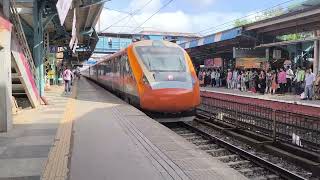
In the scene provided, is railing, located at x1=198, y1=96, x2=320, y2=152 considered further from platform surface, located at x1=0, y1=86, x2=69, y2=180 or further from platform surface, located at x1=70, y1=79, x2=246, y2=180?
platform surface, located at x1=0, y1=86, x2=69, y2=180

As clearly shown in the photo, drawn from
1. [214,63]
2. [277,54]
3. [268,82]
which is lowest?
[268,82]

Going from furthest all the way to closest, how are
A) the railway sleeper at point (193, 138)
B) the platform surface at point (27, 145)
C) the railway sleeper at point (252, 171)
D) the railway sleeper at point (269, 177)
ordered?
1. the railway sleeper at point (193, 138)
2. the railway sleeper at point (252, 171)
3. the railway sleeper at point (269, 177)
4. the platform surface at point (27, 145)

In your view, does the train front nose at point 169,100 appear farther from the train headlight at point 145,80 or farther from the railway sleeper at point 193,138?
the railway sleeper at point 193,138

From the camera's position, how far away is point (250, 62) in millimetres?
31344

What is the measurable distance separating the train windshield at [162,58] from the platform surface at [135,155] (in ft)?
11.3

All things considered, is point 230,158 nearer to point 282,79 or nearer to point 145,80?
point 145,80

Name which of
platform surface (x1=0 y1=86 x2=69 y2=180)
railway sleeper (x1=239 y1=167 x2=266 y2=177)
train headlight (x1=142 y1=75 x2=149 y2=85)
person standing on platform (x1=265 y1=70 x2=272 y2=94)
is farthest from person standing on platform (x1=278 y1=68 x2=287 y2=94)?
railway sleeper (x1=239 y1=167 x2=266 y2=177)

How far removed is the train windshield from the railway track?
2141 mm

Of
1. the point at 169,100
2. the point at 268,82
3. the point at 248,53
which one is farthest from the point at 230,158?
the point at 248,53

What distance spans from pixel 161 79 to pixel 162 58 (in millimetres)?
1130

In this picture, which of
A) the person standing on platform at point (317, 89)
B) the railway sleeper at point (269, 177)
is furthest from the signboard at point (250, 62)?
the railway sleeper at point (269, 177)

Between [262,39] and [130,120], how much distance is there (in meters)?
17.2

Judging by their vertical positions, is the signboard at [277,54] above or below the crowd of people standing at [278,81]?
above

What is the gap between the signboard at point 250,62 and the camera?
99.5 ft
